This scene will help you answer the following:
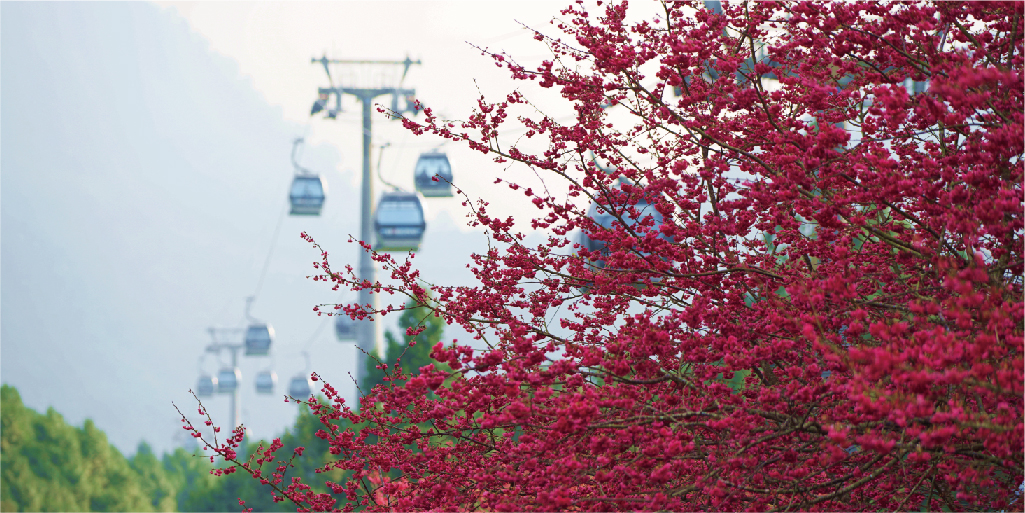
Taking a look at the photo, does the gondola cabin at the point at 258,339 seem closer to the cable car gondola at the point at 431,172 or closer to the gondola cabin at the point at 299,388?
the gondola cabin at the point at 299,388

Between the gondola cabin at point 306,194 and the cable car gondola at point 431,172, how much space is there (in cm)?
332

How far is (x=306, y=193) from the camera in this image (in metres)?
19.5

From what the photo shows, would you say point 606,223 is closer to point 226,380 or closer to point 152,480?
point 226,380

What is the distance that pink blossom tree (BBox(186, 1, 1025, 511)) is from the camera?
8.69ft

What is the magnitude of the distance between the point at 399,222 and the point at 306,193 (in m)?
3.29

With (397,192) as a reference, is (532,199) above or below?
below

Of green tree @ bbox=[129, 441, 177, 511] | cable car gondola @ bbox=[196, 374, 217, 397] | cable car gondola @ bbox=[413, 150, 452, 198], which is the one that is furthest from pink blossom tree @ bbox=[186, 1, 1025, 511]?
green tree @ bbox=[129, 441, 177, 511]

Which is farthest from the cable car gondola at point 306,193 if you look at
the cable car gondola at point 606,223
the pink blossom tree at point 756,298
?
the pink blossom tree at point 756,298

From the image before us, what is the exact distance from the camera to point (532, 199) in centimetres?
476

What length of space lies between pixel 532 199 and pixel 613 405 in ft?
6.26

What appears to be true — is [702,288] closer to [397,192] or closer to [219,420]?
[397,192]

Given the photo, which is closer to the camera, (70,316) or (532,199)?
(532,199)

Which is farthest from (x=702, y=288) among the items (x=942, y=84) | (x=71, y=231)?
(x=71, y=231)

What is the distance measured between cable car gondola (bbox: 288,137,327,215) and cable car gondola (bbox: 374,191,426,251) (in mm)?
2603
